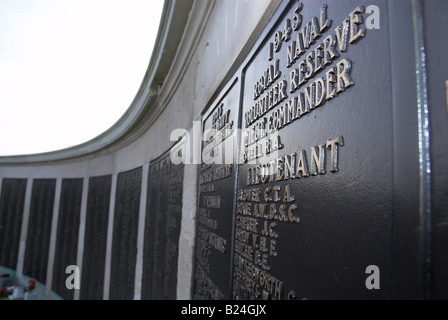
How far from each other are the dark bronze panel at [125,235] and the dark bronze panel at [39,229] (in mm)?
4928

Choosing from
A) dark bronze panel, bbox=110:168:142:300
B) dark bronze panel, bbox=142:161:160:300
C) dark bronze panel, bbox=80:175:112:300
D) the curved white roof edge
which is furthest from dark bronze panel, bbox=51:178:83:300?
dark bronze panel, bbox=142:161:160:300

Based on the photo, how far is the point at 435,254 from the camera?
69 cm

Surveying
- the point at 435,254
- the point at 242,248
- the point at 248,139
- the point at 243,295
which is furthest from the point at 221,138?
the point at 435,254

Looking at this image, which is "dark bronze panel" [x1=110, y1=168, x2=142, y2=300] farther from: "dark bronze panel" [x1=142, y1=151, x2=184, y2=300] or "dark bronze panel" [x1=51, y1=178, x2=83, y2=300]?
"dark bronze panel" [x1=51, y1=178, x2=83, y2=300]

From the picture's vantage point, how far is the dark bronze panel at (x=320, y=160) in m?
0.88

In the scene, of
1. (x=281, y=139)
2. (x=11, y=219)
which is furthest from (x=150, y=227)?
(x=11, y=219)

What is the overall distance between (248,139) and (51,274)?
11.1m

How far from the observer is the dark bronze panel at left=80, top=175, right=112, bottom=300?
8117 mm

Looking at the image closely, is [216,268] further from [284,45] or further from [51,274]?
[51,274]

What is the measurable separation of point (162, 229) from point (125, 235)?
2.60 metres

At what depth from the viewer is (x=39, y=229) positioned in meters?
11.4

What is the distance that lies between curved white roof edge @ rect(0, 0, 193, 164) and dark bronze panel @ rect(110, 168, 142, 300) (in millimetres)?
1079

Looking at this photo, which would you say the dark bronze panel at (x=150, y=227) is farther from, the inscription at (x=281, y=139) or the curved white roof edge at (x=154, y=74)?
the inscription at (x=281, y=139)

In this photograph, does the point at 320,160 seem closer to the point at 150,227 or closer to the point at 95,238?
the point at 150,227
